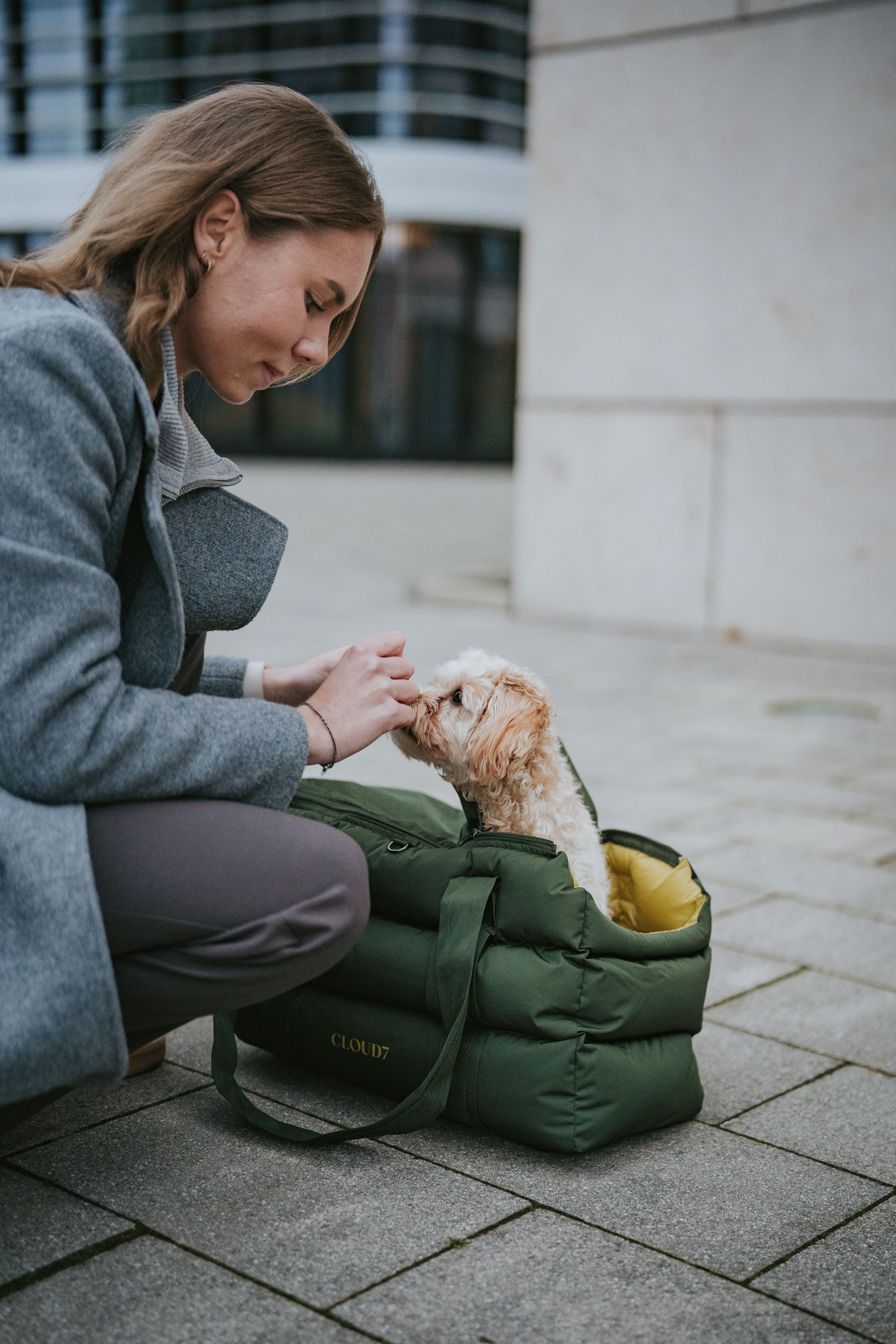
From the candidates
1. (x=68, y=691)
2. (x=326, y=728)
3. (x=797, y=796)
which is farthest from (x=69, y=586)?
(x=797, y=796)

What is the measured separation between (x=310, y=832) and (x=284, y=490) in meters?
18.1

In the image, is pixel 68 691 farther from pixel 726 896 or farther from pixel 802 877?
A: pixel 802 877

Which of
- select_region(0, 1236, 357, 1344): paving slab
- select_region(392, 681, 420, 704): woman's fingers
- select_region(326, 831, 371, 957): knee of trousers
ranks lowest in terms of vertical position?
select_region(0, 1236, 357, 1344): paving slab

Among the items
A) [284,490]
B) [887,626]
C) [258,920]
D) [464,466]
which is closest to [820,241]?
[887,626]

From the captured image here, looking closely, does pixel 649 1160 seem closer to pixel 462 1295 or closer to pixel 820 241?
pixel 462 1295

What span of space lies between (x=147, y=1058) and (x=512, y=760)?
3.13 ft

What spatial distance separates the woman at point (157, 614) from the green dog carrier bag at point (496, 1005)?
332mm

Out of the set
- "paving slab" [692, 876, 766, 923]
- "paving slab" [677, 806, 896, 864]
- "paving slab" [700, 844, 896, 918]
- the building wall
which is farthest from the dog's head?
the building wall

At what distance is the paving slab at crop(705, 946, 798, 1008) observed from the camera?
10.7 ft

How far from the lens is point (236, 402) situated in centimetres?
227

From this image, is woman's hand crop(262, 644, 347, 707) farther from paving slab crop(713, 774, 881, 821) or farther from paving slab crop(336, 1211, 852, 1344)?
paving slab crop(713, 774, 881, 821)

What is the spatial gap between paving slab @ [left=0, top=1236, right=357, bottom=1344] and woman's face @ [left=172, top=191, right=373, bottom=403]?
54.5 inches

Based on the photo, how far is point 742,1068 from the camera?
285 cm

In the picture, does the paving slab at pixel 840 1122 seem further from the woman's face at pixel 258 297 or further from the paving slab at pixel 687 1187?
the woman's face at pixel 258 297
